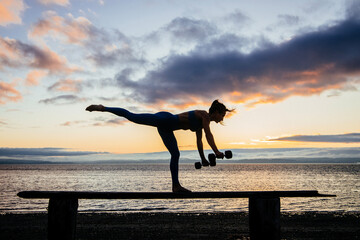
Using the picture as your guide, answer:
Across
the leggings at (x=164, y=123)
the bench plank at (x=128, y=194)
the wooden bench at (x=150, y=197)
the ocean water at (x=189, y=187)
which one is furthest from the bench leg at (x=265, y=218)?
the ocean water at (x=189, y=187)

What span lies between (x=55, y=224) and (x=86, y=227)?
9.98 m

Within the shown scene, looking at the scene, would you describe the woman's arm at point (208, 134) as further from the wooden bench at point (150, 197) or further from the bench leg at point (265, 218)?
the bench leg at point (265, 218)

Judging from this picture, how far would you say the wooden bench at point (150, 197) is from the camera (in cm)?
524

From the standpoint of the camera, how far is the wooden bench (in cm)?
524

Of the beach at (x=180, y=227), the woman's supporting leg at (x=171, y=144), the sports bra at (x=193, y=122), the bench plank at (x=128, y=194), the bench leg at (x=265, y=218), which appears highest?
the sports bra at (x=193, y=122)

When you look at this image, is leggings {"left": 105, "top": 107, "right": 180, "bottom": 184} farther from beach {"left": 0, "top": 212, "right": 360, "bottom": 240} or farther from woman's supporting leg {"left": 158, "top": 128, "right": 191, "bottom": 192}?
beach {"left": 0, "top": 212, "right": 360, "bottom": 240}

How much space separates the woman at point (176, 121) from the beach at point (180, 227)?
22.8 ft

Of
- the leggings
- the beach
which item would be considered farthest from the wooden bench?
the beach

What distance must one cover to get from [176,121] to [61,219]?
2.75 meters

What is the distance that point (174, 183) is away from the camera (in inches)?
249

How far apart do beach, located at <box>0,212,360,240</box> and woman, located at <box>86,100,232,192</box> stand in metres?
6.95

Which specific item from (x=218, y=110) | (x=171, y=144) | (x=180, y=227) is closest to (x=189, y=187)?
(x=180, y=227)

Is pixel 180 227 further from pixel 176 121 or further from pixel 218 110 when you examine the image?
pixel 218 110

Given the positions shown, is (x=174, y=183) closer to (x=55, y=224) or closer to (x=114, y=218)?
(x=55, y=224)
